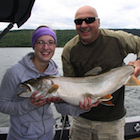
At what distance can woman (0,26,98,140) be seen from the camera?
85.9 inches

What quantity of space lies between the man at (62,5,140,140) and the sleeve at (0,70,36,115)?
1.36 metres

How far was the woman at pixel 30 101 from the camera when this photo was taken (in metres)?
2.18

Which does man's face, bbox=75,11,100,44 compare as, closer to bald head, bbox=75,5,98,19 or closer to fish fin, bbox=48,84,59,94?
bald head, bbox=75,5,98,19

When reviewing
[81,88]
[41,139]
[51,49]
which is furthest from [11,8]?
[41,139]

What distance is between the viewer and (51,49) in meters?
2.44

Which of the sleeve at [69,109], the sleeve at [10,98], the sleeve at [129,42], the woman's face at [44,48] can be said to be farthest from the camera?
the sleeve at [129,42]

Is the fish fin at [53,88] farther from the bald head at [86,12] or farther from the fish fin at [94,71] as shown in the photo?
the bald head at [86,12]

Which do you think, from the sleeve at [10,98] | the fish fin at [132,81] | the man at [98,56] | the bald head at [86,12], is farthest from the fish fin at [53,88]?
the bald head at [86,12]

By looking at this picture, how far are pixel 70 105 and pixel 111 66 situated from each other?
4.03ft

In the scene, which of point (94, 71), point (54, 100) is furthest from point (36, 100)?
point (94, 71)

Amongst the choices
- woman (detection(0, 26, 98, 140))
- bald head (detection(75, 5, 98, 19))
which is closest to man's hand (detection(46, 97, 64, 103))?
woman (detection(0, 26, 98, 140))

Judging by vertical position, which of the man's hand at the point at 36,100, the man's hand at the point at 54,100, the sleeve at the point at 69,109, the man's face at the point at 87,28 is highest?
the man's face at the point at 87,28

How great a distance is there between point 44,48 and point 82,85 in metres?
0.98

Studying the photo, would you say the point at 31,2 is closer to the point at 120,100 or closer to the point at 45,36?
the point at 45,36
